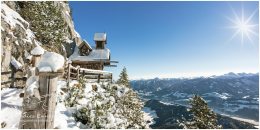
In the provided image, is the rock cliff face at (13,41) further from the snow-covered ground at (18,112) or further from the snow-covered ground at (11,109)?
the snow-covered ground at (11,109)

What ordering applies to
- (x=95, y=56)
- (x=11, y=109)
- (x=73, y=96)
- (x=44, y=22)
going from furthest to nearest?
(x=95, y=56) < (x=44, y=22) < (x=73, y=96) < (x=11, y=109)

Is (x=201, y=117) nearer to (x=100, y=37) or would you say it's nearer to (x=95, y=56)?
(x=95, y=56)

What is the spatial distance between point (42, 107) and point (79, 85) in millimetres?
12056

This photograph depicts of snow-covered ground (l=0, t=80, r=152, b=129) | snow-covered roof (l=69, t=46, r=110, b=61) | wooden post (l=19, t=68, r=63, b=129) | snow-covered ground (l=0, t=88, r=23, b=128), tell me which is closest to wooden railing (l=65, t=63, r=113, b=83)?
snow-covered ground (l=0, t=80, r=152, b=129)

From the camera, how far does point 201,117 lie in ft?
78.2

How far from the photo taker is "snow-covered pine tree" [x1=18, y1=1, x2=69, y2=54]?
30.3m

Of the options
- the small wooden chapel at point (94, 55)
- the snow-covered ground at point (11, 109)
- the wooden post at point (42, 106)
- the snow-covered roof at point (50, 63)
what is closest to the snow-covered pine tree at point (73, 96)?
the snow-covered ground at point (11, 109)

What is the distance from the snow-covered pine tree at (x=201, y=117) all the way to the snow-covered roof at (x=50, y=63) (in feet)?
67.7

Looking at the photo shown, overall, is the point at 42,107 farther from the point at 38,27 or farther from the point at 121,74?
the point at 121,74

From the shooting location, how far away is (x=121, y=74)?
53469 mm

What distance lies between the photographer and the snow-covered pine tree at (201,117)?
23375 millimetres

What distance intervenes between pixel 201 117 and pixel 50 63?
2197 centimetres

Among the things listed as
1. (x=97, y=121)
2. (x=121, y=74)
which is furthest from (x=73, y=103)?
(x=121, y=74)

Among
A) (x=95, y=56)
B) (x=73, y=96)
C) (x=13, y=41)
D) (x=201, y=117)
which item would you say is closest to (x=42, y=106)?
(x=73, y=96)
